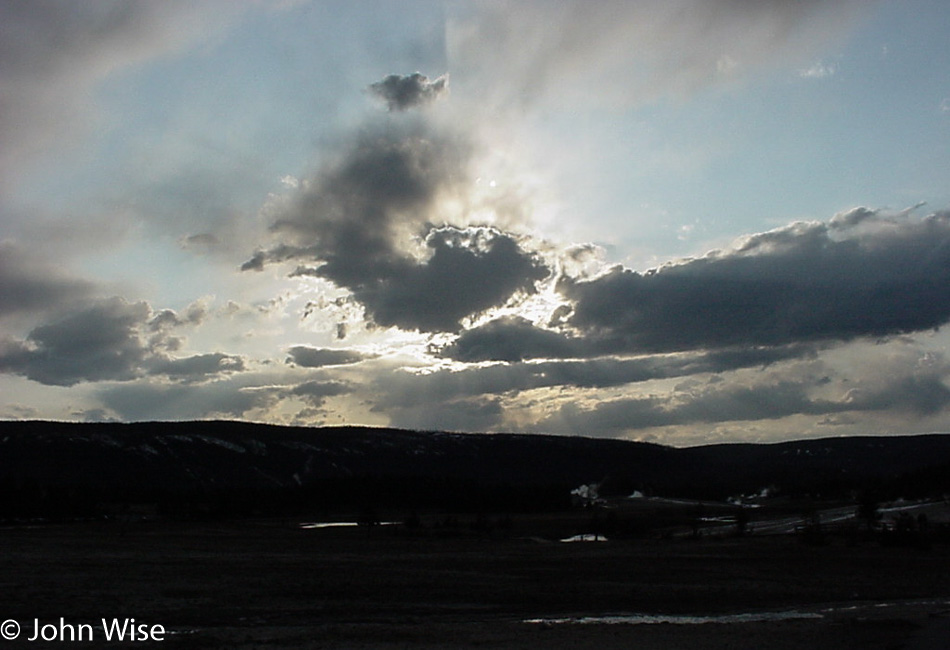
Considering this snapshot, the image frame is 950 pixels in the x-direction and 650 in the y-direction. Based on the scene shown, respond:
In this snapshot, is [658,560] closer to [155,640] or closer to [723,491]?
[155,640]

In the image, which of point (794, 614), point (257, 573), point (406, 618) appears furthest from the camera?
point (257, 573)

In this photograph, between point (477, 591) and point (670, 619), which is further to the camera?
point (477, 591)

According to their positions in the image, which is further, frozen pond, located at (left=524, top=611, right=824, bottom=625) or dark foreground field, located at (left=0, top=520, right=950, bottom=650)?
frozen pond, located at (left=524, top=611, right=824, bottom=625)

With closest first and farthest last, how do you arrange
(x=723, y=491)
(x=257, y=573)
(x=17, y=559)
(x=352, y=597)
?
1. (x=352, y=597)
2. (x=257, y=573)
3. (x=17, y=559)
4. (x=723, y=491)

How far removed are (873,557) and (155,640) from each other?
56418mm

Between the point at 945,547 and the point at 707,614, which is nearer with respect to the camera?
the point at 707,614

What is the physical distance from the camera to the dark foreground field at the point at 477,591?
3036 cm

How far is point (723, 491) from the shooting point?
196m

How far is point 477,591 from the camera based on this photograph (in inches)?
1796

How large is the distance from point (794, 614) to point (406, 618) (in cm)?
1720

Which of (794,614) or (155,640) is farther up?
(155,640)

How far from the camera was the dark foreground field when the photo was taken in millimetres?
30359

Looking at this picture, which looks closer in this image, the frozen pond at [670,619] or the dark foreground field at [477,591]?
the dark foreground field at [477,591]

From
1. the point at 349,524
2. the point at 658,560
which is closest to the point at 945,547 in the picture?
the point at 658,560
